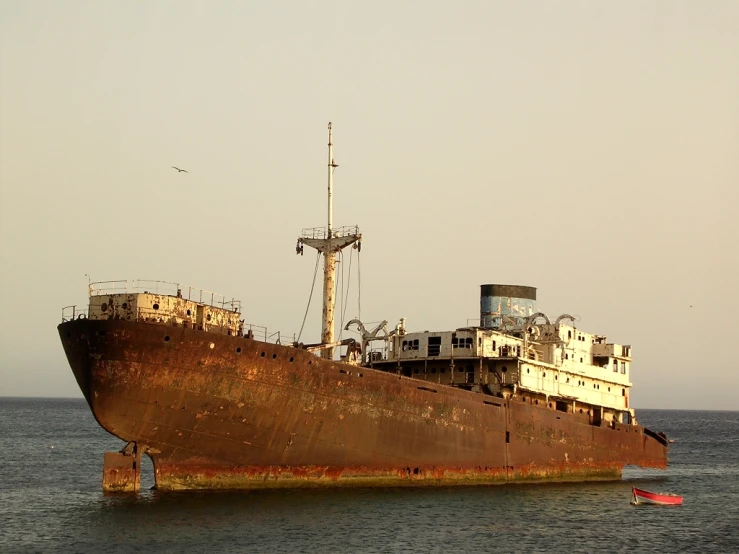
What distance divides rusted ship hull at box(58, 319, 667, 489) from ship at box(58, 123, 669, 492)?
0.04 metres

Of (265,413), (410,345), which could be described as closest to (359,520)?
(265,413)

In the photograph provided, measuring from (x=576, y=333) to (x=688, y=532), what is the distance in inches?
579

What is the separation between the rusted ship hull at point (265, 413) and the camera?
31.2 m

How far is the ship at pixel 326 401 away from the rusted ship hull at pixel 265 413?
0.14 ft

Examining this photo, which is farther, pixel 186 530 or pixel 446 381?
pixel 446 381

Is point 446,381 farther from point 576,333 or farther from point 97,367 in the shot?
point 97,367

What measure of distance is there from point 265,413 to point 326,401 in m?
2.42

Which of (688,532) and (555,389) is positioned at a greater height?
(555,389)

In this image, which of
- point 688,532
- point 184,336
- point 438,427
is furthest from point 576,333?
point 184,336

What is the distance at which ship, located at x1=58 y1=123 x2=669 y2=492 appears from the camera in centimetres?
3134

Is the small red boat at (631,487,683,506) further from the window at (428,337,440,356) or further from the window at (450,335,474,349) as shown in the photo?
the window at (428,337,440,356)

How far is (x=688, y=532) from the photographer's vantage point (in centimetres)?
3253

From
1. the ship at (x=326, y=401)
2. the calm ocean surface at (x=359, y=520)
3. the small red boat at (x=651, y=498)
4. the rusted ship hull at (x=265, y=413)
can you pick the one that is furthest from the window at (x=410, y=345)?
the small red boat at (x=651, y=498)

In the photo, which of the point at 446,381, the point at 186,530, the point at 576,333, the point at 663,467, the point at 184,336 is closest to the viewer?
the point at 186,530
